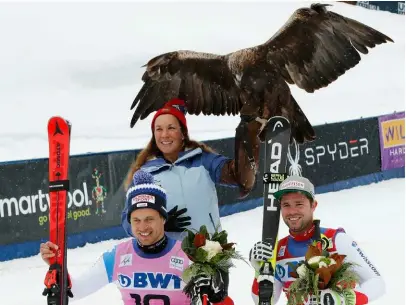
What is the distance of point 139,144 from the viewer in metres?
18.2

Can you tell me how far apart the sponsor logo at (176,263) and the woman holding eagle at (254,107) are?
18.0 inches

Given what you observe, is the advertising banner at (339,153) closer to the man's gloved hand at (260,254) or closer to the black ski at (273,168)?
the black ski at (273,168)

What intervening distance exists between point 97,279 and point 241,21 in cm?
3009

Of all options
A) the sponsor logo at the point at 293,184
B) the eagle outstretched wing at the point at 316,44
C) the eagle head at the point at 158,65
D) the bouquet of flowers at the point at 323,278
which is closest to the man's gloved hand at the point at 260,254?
the bouquet of flowers at the point at 323,278

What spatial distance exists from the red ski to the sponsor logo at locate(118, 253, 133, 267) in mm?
312

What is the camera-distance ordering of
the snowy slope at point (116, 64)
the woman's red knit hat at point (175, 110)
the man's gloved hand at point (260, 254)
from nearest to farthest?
the man's gloved hand at point (260, 254) → the woman's red knit hat at point (175, 110) → the snowy slope at point (116, 64)

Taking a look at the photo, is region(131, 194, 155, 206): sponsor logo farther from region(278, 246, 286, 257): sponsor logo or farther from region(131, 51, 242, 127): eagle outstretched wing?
region(131, 51, 242, 127): eagle outstretched wing

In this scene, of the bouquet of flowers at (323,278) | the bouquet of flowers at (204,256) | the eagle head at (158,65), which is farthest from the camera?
the eagle head at (158,65)

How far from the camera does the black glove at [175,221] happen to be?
15.1ft

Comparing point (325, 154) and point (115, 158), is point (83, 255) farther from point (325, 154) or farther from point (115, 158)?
point (325, 154)

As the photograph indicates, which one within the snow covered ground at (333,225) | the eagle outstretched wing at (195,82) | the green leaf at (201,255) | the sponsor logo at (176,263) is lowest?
the snow covered ground at (333,225)

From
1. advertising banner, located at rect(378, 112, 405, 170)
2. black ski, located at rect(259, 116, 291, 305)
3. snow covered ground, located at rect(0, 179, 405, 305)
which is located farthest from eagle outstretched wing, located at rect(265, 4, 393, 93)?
advertising banner, located at rect(378, 112, 405, 170)

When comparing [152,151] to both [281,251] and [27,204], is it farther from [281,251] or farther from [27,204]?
[27,204]

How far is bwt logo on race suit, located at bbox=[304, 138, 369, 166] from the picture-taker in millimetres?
14039
